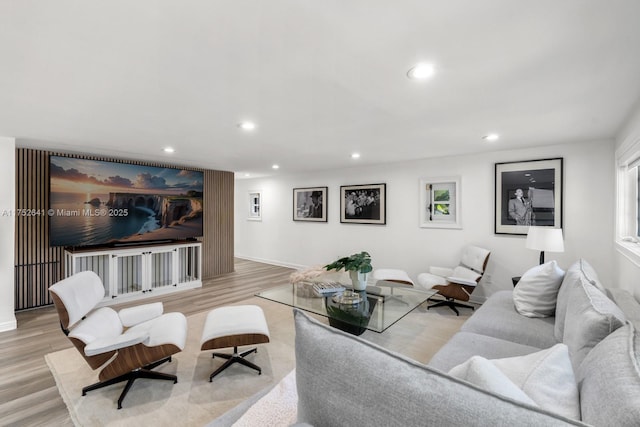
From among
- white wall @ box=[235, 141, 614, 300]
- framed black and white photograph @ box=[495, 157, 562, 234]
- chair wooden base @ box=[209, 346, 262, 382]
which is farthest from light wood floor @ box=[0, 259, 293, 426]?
framed black and white photograph @ box=[495, 157, 562, 234]

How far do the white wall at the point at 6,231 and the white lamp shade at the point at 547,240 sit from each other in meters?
6.07

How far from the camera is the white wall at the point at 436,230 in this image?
349cm

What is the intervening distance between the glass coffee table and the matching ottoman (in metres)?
0.55

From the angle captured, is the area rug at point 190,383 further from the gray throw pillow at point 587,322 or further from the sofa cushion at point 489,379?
the sofa cushion at point 489,379

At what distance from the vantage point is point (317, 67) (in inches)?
67.0

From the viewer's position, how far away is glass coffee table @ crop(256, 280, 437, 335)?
2.61 meters

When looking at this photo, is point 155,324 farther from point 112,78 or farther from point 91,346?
point 112,78

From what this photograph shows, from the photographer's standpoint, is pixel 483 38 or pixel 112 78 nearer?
pixel 483 38

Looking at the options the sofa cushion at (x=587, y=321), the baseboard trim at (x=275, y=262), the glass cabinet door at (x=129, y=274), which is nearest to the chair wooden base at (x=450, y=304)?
the sofa cushion at (x=587, y=321)

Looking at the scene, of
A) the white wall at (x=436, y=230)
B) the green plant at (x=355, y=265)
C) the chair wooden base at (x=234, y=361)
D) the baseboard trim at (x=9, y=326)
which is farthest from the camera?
the white wall at (x=436, y=230)

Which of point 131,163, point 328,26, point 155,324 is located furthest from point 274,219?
point 328,26

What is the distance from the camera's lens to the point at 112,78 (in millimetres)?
1838

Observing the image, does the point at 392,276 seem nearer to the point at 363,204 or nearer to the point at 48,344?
the point at 363,204

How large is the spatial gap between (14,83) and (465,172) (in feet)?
16.1
